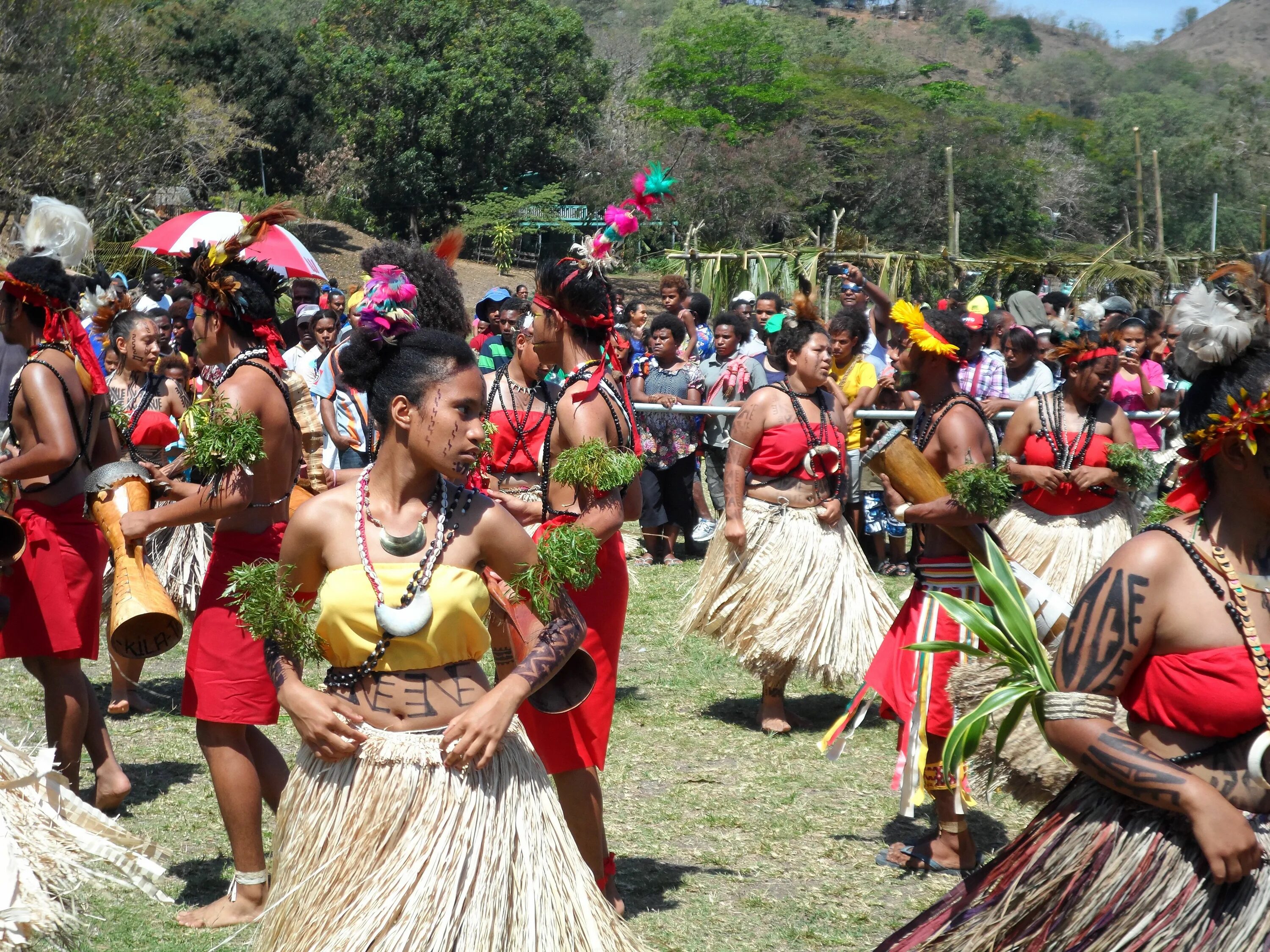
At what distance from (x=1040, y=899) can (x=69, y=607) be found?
12.7 ft

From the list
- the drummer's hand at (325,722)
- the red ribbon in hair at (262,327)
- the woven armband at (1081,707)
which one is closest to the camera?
the woven armband at (1081,707)

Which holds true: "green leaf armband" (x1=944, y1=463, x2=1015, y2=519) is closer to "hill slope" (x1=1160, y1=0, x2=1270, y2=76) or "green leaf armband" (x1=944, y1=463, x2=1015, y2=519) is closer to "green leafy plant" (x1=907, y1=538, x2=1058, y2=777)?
"green leafy plant" (x1=907, y1=538, x2=1058, y2=777)

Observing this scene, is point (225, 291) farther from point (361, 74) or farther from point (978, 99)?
point (978, 99)

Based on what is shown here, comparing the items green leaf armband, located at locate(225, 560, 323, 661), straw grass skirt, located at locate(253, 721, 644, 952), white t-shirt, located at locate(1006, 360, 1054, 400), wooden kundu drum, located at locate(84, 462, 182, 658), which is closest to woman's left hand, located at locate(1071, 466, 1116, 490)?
white t-shirt, located at locate(1006, 360, 1054, 400)

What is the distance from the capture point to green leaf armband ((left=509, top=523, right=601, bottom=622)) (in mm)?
3156

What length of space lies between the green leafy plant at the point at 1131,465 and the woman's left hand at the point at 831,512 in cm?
153

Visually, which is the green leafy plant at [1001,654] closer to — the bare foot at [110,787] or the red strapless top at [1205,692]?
the red strapless top at [1205,692]

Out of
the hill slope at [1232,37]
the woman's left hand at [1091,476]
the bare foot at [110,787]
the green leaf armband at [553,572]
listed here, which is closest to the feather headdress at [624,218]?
the green leaf armband at [553,572]

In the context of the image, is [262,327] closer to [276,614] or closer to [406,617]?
[276,614]

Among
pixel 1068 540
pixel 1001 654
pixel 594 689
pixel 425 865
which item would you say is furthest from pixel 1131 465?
pixel 425 865

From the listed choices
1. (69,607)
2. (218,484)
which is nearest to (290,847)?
(218,484)

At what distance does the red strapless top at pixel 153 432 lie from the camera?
735 centimetres

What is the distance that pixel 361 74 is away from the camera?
43875 millimetres

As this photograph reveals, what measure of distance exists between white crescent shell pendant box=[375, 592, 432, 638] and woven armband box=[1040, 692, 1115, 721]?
139cm
